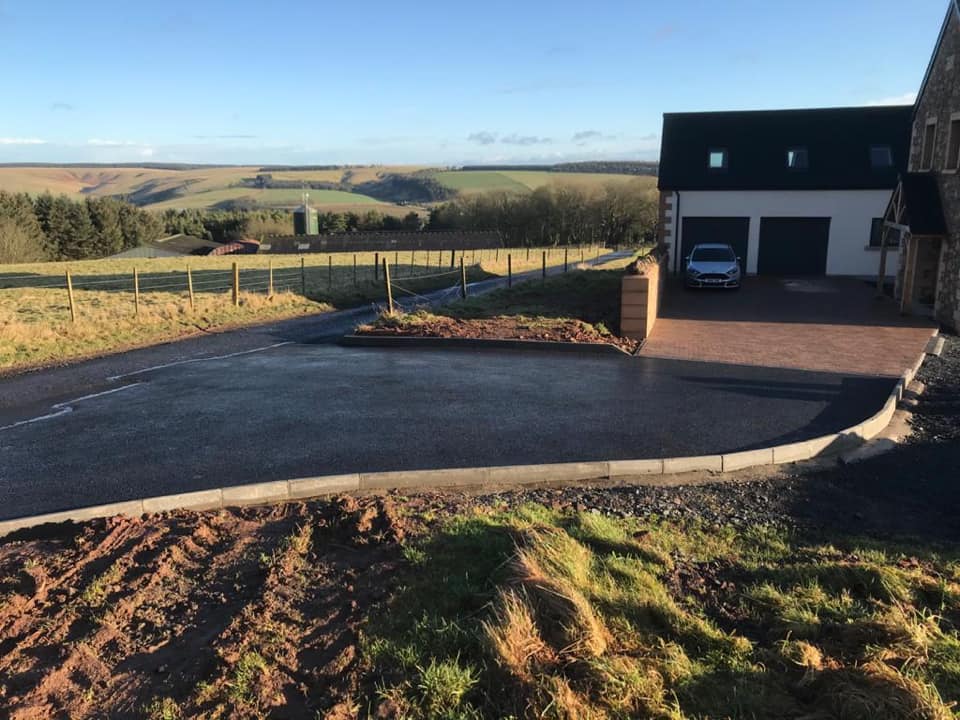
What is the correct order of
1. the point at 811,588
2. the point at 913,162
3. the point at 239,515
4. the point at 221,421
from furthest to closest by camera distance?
the point at 913,162 < the point at 221,421 < the point at 239,515 < the point at 811,588

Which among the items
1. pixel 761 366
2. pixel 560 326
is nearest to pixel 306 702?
pixel 761 366

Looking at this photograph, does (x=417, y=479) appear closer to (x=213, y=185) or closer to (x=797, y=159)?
(x=797, y=159)

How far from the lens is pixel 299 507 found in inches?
249

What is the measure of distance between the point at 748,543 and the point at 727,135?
25345 mm

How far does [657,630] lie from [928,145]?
20.3 metres

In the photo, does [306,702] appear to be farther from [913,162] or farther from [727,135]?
[727,135]

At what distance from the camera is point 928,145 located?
19.4 meters

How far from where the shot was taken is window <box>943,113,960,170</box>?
17.3m

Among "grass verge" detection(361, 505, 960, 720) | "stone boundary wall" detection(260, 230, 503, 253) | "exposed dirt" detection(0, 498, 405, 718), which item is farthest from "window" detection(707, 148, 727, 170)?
"stone boundary wall" detection(260, 230, 503, 253)

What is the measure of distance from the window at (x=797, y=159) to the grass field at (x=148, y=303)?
15.0m

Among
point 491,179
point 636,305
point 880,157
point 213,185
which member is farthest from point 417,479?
point 213,185

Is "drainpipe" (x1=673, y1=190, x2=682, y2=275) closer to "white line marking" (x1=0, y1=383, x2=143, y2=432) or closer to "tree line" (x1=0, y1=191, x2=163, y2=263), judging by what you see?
"white line marking" (x1=0, y1=383, x2=143, y2=432)

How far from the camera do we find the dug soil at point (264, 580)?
376cm

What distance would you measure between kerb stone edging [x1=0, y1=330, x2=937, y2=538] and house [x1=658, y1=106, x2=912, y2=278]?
65.1 ft
